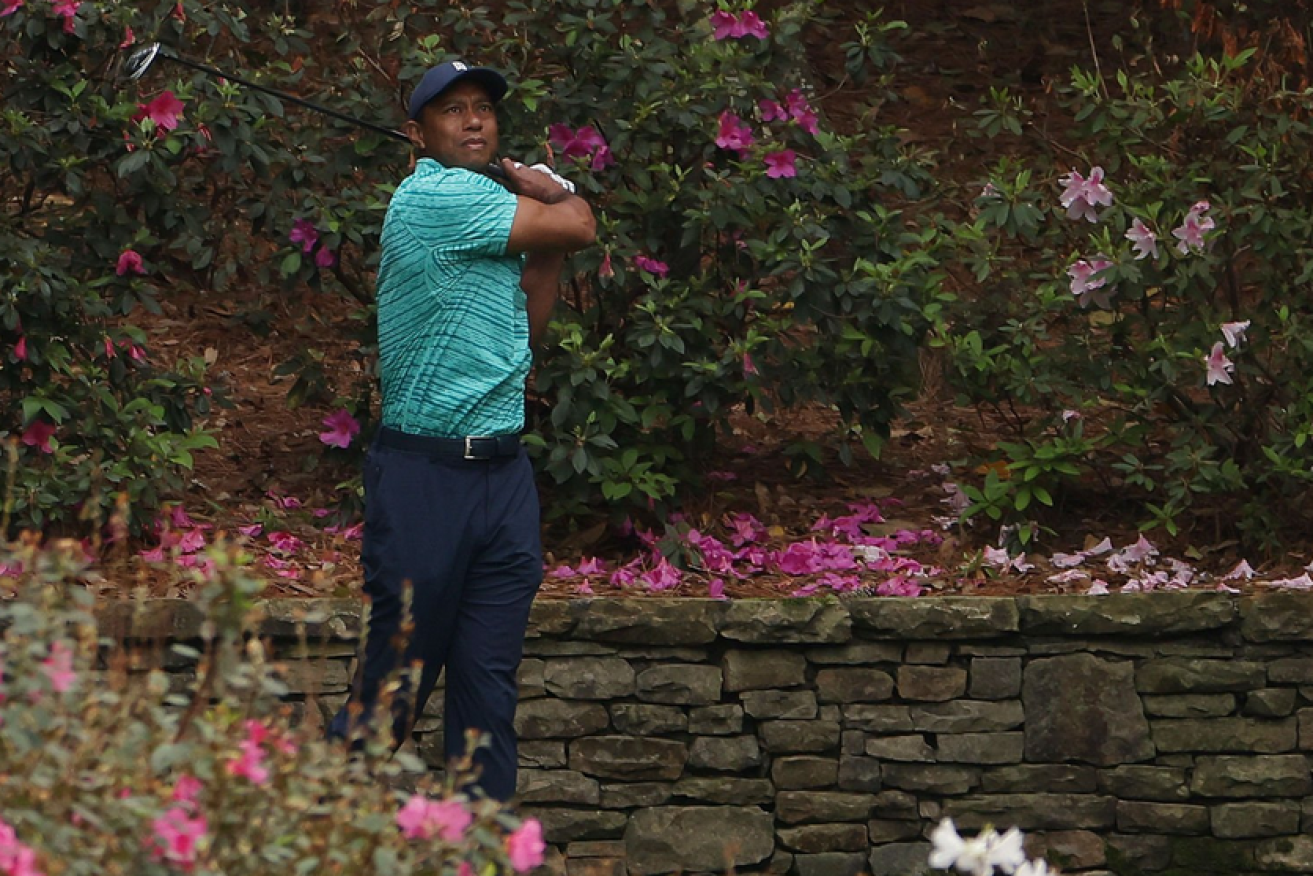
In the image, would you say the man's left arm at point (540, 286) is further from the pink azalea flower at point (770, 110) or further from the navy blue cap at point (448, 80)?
the pink azalea flower at point (770, 110)

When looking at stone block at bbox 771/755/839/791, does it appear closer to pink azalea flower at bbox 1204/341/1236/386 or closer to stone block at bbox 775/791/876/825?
stone block at bbox 775/791/876/825

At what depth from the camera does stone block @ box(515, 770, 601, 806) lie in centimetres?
550

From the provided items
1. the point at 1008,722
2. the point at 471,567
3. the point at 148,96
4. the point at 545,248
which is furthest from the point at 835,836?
the point at 148,96

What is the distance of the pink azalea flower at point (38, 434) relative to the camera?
18.4 feet

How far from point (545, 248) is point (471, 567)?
0.68 m

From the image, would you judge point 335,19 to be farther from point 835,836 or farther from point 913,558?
point 835,836

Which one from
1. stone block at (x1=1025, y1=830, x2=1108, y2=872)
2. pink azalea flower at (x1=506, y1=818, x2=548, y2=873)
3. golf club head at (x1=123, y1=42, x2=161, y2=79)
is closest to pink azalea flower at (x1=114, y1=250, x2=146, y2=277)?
golf club head at (x1=123, y1=42, x2=161, y2=79)

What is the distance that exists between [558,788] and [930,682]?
3.36 feet

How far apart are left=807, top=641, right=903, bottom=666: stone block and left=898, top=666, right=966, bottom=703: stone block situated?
0.05 metres

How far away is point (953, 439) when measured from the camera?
22.4ft

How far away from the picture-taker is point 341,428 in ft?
20.2

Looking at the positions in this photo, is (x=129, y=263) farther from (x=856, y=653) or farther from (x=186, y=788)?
(x=186, y=788)

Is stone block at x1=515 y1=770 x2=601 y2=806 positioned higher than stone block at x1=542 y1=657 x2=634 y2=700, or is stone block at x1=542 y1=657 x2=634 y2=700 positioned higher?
stone block at x1=542 y1=657 x2=634 y2=700

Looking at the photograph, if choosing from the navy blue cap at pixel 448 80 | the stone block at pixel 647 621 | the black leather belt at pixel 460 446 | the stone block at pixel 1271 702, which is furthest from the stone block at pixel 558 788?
the navy blue cap at pixel 448 80
